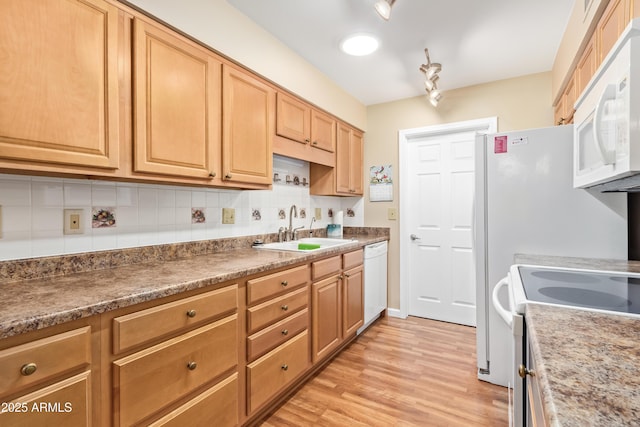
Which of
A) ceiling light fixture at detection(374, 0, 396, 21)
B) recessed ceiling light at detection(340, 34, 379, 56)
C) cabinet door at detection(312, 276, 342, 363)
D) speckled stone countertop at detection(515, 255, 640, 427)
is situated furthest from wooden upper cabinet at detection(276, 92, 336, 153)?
speckled stone countertop at detection(515, 255, 640, 427)

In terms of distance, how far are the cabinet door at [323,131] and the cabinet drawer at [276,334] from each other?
1.42 metres

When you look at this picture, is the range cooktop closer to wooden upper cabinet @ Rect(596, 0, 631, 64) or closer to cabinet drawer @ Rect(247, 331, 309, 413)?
wooden upper cabinet @ Rect(596, 0, 631, 64)

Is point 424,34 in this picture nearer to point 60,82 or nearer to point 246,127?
point 246,127

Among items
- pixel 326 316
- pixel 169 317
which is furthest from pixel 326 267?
pixel 169 317

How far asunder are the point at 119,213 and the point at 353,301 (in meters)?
1.80

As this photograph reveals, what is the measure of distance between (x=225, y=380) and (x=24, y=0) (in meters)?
1.63

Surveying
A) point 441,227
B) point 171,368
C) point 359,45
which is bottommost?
point 171,368

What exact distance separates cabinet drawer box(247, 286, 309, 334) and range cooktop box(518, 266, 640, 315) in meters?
1.16

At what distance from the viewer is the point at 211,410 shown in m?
1.30

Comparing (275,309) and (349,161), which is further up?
(349,161)

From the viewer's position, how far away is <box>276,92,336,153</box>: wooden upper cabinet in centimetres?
221

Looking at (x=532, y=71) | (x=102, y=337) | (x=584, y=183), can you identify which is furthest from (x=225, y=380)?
(x=532, y=71)

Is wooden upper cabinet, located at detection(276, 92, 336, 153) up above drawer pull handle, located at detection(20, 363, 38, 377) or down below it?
above

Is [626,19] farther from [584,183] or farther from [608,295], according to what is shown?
[608,295]
